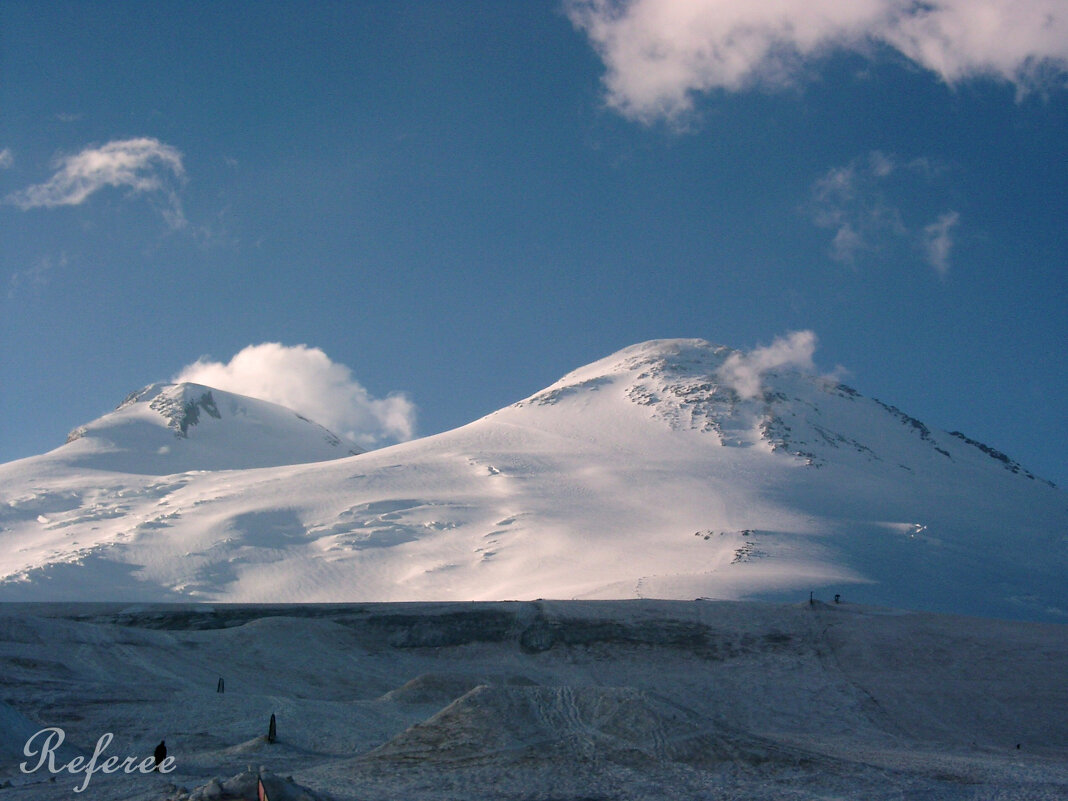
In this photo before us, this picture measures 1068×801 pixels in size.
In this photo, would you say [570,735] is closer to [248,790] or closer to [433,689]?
[248,790]

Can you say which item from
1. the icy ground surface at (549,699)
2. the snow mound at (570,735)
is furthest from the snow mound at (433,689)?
the snow mound at (570,735)

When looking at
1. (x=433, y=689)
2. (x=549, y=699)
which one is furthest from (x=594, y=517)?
(x=549, y=699)

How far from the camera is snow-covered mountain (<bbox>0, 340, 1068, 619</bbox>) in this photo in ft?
205

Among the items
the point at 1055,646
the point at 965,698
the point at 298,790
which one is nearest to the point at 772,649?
the point at 965,698

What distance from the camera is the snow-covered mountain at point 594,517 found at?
62.4m

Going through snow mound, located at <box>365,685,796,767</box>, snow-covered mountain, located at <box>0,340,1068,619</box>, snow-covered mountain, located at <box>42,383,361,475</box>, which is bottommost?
snow mound, located at <box>365,685,796,767</box>

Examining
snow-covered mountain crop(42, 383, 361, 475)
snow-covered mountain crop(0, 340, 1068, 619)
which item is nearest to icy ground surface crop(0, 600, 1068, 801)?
snow-covered mountain crop(0, 340, 1068, 619)

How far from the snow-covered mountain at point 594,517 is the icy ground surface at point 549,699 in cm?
1833

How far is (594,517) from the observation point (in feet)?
245

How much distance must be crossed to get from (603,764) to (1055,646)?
72.3 feet

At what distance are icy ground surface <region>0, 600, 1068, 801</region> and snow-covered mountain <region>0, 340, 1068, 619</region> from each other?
1833cm

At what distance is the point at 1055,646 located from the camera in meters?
31.4

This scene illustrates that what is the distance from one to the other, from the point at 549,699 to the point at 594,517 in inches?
2188

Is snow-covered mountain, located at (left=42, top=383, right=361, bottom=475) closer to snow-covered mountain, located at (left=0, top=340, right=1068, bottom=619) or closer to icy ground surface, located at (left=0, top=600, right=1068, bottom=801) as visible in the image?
snow-covered mountain, located at (left=0, top=340, right=1068, bottom=619)
